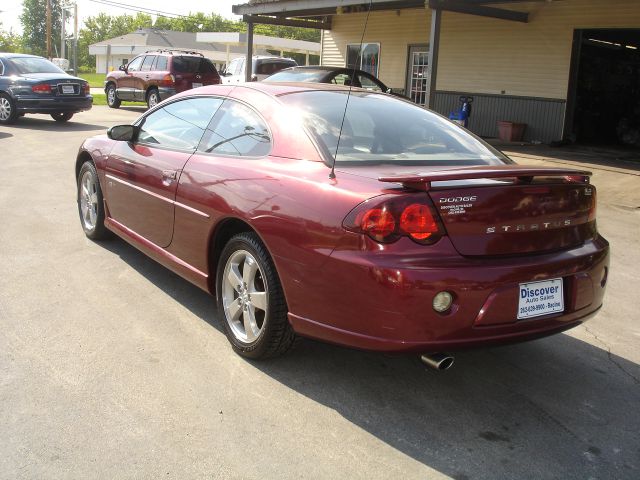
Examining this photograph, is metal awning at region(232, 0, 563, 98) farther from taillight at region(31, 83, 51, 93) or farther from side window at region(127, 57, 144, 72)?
taillight at region(31, 83, 51, 93)

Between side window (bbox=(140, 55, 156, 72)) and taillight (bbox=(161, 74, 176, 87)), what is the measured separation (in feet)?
4.33

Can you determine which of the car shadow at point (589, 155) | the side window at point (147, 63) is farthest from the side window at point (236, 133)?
the side window at point (147, 63)

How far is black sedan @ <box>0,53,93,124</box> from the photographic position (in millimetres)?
15453

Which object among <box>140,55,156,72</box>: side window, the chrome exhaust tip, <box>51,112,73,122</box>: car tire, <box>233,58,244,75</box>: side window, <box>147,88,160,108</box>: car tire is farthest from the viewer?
<box>233,58,244,75</box>: side window

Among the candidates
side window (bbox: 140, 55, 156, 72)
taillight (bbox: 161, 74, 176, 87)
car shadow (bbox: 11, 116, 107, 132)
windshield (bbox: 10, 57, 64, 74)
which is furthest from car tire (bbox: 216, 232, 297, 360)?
side window (bbox: 140, 55, 156, 72)

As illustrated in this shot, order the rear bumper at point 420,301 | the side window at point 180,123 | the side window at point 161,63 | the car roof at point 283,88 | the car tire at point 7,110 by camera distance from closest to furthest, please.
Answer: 1. the rear bumper at point 420,301
2. the car roof at point 283,88
3. the side window at point 180,123
4. the car tire at point 7,110
5. the side window at point 161,63

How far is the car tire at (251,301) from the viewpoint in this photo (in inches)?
140

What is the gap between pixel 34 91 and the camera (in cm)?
1545

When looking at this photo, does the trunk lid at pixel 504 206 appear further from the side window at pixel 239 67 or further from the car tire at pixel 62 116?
the side window at pixel 239 67

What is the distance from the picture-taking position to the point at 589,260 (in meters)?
3.47

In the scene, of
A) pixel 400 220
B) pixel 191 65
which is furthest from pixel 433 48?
pixel 400 220

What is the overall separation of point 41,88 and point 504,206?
14796 millimetres

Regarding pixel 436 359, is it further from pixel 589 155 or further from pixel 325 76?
pixel 589 155

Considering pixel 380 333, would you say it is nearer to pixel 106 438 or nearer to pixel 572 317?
pixel 572 317
